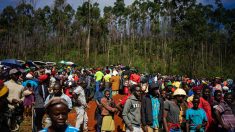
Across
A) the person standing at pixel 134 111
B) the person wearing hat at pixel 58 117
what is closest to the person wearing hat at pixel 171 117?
the person standing at pixel 134 111

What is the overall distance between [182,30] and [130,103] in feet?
119

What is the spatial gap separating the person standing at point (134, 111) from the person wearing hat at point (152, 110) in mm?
98

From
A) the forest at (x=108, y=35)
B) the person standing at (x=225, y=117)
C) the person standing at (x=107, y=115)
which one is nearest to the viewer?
the person standing at (x=225, y=117)

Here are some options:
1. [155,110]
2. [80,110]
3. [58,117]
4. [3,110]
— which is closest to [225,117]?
[155,110]

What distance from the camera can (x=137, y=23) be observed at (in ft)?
207

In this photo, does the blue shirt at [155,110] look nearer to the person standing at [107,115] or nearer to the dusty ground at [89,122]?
the person standing at [107,115]

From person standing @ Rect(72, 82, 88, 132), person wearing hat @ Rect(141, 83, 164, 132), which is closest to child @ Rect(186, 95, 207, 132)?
person wearing hat @ Rect(141, 83, 164, 132)

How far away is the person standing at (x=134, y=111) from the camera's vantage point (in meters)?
6.87

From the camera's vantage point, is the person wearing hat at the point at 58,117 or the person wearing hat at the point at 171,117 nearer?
the person wearing hat at the point at 58,117

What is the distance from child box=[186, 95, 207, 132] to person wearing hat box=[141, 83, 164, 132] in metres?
0.57

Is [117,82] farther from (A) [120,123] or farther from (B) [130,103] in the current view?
(B) [130,103]

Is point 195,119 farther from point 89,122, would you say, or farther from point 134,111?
point 89,122

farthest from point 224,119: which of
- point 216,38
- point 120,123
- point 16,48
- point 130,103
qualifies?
point 16,48

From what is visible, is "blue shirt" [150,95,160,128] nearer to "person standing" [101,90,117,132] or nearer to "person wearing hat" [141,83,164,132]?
"person wearing hat" [141,83,164,132]
